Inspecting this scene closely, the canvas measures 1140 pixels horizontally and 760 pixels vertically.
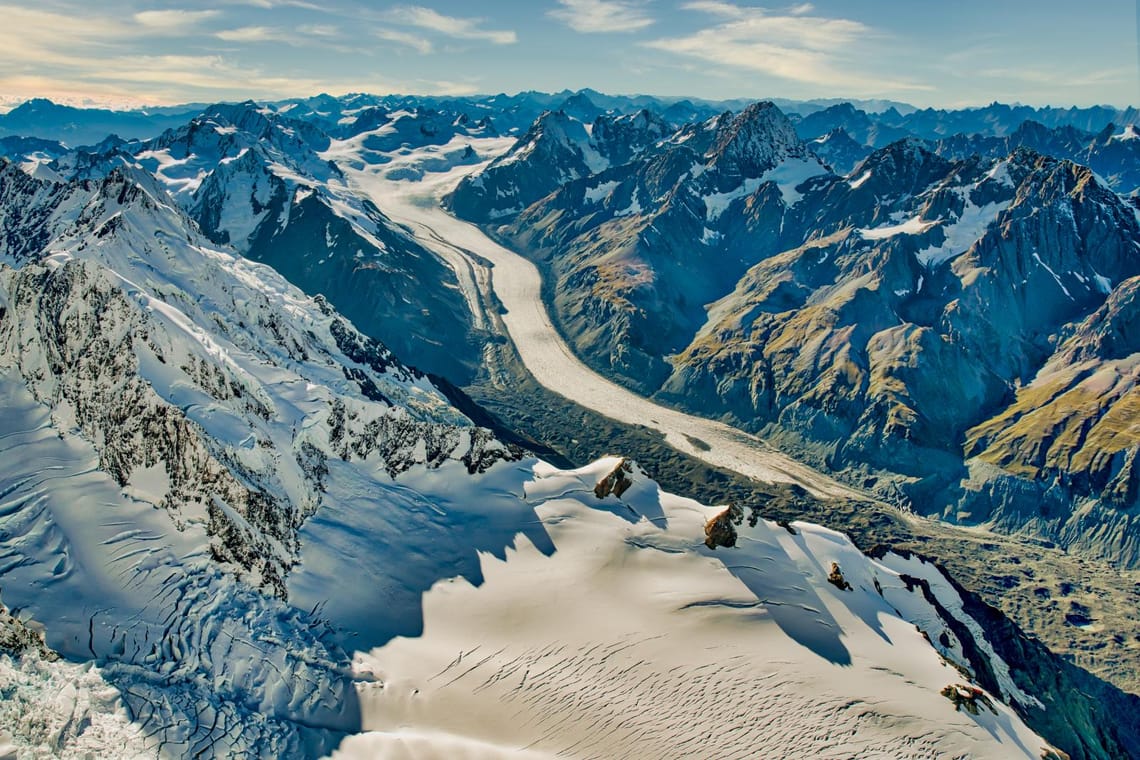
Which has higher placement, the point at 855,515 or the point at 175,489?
the point at 175,489

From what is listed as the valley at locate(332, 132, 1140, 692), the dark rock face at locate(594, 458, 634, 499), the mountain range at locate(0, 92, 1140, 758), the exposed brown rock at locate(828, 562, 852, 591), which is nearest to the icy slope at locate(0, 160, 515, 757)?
the mountain range at locate(0, 92, 1140, 758)

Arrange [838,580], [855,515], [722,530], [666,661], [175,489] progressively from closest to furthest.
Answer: [175,489]
[666,661]
[838,580]
[722,530]
[855,515]

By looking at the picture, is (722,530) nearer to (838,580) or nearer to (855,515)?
(838,580)

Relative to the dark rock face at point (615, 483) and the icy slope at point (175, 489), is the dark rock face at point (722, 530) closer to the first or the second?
the dark rock face at point (615, 483)

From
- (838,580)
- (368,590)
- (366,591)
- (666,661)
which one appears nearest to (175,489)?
(366,591)

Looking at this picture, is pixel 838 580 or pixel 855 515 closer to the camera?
pixel 838 580

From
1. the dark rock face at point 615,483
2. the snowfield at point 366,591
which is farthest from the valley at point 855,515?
the dark rock face at point 615,483

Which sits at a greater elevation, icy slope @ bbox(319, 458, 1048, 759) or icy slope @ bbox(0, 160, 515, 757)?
icy slope @ bbox(0, 160, 515, 757)

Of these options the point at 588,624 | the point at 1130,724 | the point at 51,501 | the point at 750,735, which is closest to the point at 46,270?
the point at 51,501

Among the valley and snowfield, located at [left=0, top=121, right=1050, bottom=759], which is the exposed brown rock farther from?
the valley
